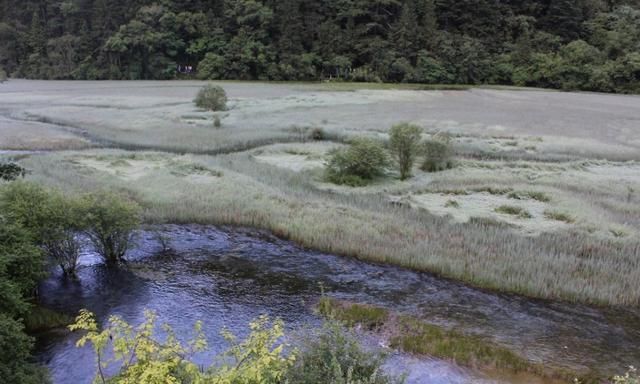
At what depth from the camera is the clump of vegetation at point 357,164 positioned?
24406 millimetres

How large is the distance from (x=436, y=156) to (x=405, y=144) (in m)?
2.50

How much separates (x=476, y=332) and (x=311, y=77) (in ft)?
260

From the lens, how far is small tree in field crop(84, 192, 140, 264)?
49.6ft

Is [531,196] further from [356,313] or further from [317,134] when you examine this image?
[317,134]

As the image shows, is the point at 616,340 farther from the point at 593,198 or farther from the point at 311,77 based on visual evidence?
the point at 311,77

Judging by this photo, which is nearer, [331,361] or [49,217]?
[331,361]

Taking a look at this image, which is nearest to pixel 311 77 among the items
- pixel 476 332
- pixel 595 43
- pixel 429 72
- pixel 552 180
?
pixel 429 72

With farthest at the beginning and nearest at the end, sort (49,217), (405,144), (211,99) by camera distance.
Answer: (211,99), (405,144), (49,217)

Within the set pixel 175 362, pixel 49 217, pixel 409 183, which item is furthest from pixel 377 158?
pixel 175 362

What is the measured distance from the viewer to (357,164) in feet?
80.1

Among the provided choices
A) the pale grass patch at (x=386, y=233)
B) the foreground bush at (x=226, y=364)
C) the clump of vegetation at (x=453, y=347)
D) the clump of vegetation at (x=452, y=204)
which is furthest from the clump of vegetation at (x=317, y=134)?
the foreground bush at (x=226, y=364)

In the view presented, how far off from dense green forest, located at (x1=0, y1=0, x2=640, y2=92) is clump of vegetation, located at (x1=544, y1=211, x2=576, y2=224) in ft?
225

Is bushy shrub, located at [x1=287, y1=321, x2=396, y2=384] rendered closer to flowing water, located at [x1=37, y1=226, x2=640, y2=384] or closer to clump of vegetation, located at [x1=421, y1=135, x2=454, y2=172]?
flowing water, located at [x1=37, y1=226, x2=640, y2=384]

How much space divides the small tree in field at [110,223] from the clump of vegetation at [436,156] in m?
16.3
